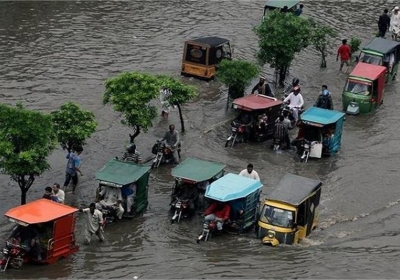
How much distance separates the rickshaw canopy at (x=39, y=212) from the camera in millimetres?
20969

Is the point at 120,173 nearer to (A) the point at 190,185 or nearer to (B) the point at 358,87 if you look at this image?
(A) the point at 190,185

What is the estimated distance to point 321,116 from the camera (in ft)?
94.0

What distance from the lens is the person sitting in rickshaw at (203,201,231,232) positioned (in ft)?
74.7

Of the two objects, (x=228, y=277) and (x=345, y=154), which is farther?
(x=345, y=154)

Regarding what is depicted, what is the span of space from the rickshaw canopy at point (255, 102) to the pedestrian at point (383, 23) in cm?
1352

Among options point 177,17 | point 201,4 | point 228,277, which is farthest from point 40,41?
point 228,277

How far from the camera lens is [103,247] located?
22.4m

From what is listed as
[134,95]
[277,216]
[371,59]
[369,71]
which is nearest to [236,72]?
[369,71]

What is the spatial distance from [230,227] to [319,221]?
2745mm

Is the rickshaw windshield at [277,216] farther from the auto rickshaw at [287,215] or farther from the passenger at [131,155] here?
the passenger at [131,155]

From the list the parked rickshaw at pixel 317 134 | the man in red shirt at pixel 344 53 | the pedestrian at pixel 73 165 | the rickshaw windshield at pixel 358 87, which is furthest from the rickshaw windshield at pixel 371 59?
the pedestrian at pixel 73 165

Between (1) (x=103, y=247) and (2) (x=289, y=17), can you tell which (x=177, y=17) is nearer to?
(2) (x=289, y=17)

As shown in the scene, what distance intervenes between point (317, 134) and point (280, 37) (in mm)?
6204

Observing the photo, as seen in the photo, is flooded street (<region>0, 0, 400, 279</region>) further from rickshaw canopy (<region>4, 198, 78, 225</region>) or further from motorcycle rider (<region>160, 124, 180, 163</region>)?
rickshaw canopy (<region>4, 198, 78, 225</region>)
